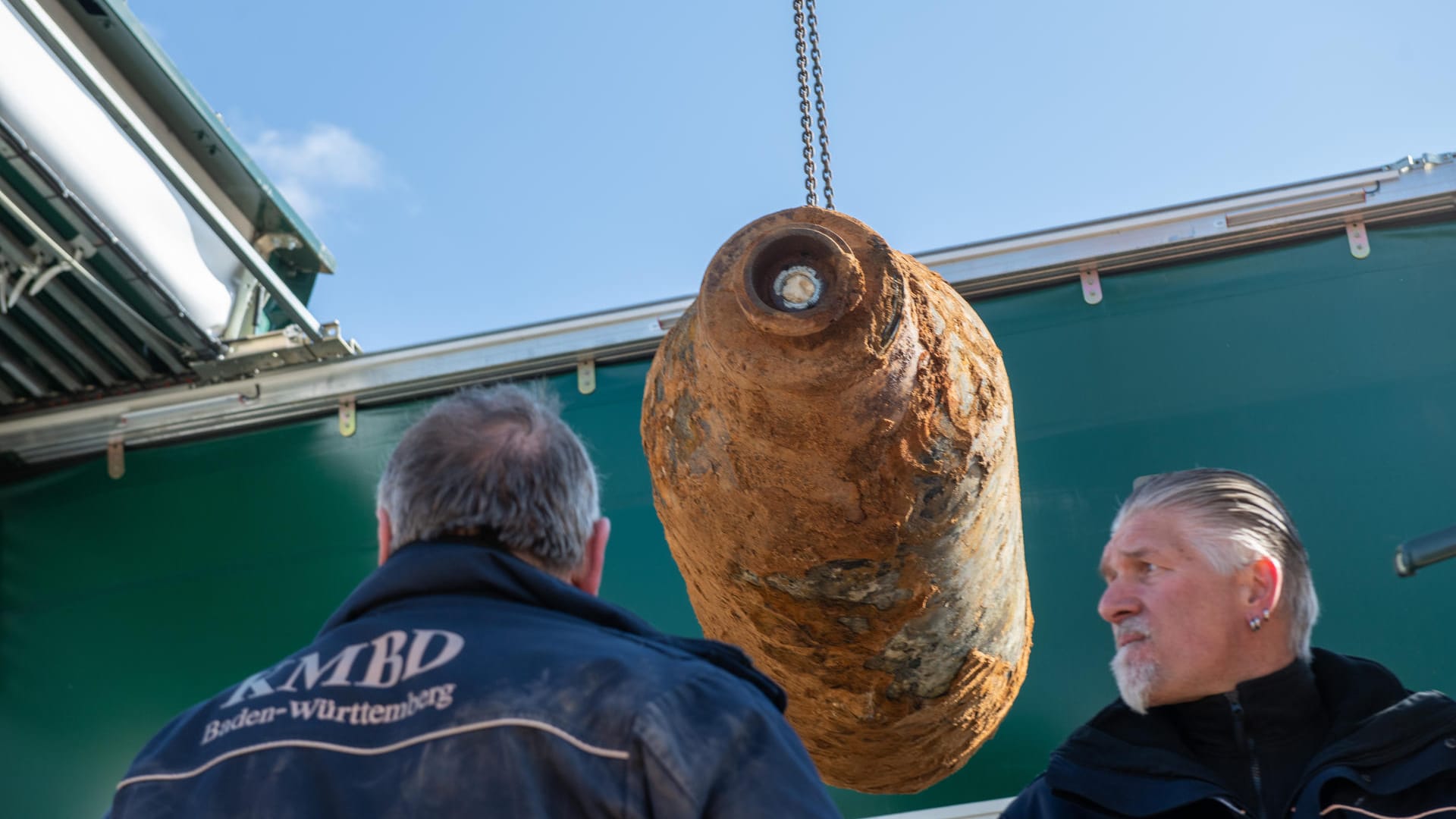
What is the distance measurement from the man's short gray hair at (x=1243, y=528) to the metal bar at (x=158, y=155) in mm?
4114

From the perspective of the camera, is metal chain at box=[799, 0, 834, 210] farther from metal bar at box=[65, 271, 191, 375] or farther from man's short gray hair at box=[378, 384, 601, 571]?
metal bar at box=[65, 271, 191, 375]

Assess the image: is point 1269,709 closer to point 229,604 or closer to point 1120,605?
point 1120,605

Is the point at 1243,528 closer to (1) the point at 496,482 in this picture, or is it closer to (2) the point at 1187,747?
(2) the point at 1187,747

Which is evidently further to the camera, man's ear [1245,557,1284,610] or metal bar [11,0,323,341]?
metal bar [11,0,323,341]

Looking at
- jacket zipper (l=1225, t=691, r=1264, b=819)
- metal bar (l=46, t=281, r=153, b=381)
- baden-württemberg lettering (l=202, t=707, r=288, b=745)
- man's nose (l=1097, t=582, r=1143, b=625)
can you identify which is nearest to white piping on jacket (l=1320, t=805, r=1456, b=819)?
jacket zipper (l=1225, t=691, r=1264, b=819)

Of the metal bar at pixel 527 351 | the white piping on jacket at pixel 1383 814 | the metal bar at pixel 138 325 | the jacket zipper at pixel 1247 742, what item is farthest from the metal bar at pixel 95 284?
the white piping on jacket at pixel 1383 814

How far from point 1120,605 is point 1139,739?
Result: 0.91 ft

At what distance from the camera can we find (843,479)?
2324mm

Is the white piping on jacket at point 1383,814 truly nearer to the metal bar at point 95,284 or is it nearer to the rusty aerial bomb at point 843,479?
the rusty aerial bomb at point 843,479

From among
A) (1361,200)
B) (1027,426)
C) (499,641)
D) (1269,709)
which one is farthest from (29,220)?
(1361,200)

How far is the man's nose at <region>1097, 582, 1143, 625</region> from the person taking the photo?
244cm

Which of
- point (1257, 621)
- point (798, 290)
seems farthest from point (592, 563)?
point (1257, 621)

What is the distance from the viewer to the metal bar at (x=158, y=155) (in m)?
4.60

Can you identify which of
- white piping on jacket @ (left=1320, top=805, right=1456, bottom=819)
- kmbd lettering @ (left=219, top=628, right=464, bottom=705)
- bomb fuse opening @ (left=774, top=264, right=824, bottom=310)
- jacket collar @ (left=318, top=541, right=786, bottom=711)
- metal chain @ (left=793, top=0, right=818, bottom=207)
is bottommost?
white piping on jacket @ (left=1320, top=805, right=1456, bottom=819)
